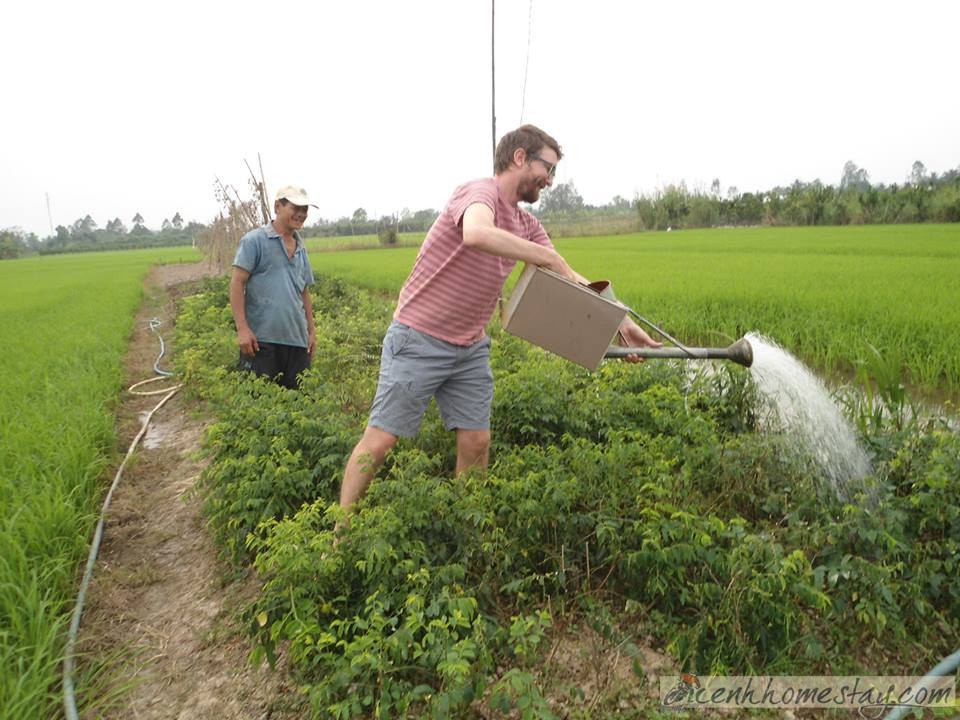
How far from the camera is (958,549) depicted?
212 cm

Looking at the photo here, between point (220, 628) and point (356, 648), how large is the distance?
2.77 ft

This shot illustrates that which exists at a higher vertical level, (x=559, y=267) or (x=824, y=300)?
(x=559, y=267)

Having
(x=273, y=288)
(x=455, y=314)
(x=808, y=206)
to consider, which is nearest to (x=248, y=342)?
(x=273, y=288)

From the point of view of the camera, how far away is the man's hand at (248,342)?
11.5 feet

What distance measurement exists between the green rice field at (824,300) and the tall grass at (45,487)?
2.76 metres

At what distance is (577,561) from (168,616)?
155cm

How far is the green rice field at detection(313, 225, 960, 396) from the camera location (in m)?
4.67

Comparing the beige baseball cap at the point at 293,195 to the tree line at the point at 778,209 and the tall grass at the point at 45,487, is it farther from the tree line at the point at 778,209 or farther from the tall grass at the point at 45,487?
the tree line at the point at 778,209

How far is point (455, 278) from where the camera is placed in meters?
2.26

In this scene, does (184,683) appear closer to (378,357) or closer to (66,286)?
(378,357)

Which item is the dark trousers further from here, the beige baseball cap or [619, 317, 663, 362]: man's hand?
[619, 317, 663, 362]: man's hand

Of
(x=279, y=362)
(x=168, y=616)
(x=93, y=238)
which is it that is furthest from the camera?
(x=93, y=238)

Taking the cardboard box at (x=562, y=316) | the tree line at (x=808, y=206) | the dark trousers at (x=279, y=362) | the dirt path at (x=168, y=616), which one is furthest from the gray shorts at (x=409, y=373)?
the tree line at (x=808, y=206)

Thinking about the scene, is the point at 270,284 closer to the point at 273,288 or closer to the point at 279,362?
the point at 273,288
